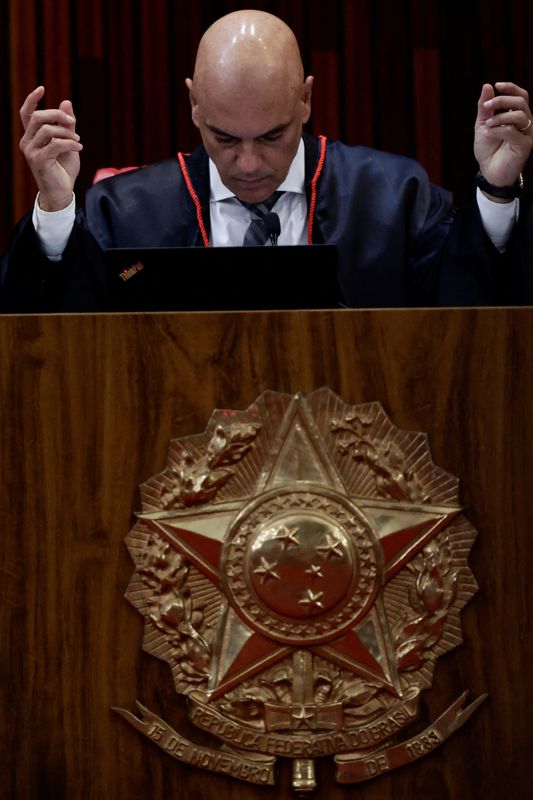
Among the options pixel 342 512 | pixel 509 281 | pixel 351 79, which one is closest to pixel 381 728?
pixel 342 512

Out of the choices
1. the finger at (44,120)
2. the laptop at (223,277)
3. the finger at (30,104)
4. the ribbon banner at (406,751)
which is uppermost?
the finger at (30,104)

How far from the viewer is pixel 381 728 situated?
44.7 inches

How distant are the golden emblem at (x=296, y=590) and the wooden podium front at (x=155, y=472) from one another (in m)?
0.02

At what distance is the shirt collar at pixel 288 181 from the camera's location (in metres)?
2.10

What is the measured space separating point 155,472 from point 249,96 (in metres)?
0.92

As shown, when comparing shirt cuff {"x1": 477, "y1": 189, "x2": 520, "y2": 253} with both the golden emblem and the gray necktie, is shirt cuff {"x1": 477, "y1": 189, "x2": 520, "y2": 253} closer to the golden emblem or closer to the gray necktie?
the gray necktie

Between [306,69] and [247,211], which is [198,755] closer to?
[247,211]

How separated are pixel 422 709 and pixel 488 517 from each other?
0.22 m

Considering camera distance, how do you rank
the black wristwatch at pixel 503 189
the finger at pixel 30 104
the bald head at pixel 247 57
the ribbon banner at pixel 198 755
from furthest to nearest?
the bald head at pixel 247 57, the black wristwatch at pixel 503 189, the finger at pixel 30 104, the ribbon banner at pixel 198 755

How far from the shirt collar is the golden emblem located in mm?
1029

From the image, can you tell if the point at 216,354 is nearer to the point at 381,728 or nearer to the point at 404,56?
the point at 381,728

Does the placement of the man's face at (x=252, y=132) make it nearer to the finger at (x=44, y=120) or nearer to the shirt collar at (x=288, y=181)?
the shirt collar at (x=288, y=181)

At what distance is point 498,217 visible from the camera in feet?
5.48

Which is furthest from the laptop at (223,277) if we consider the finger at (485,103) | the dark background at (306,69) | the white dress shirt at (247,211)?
the dark background at (306,69)
